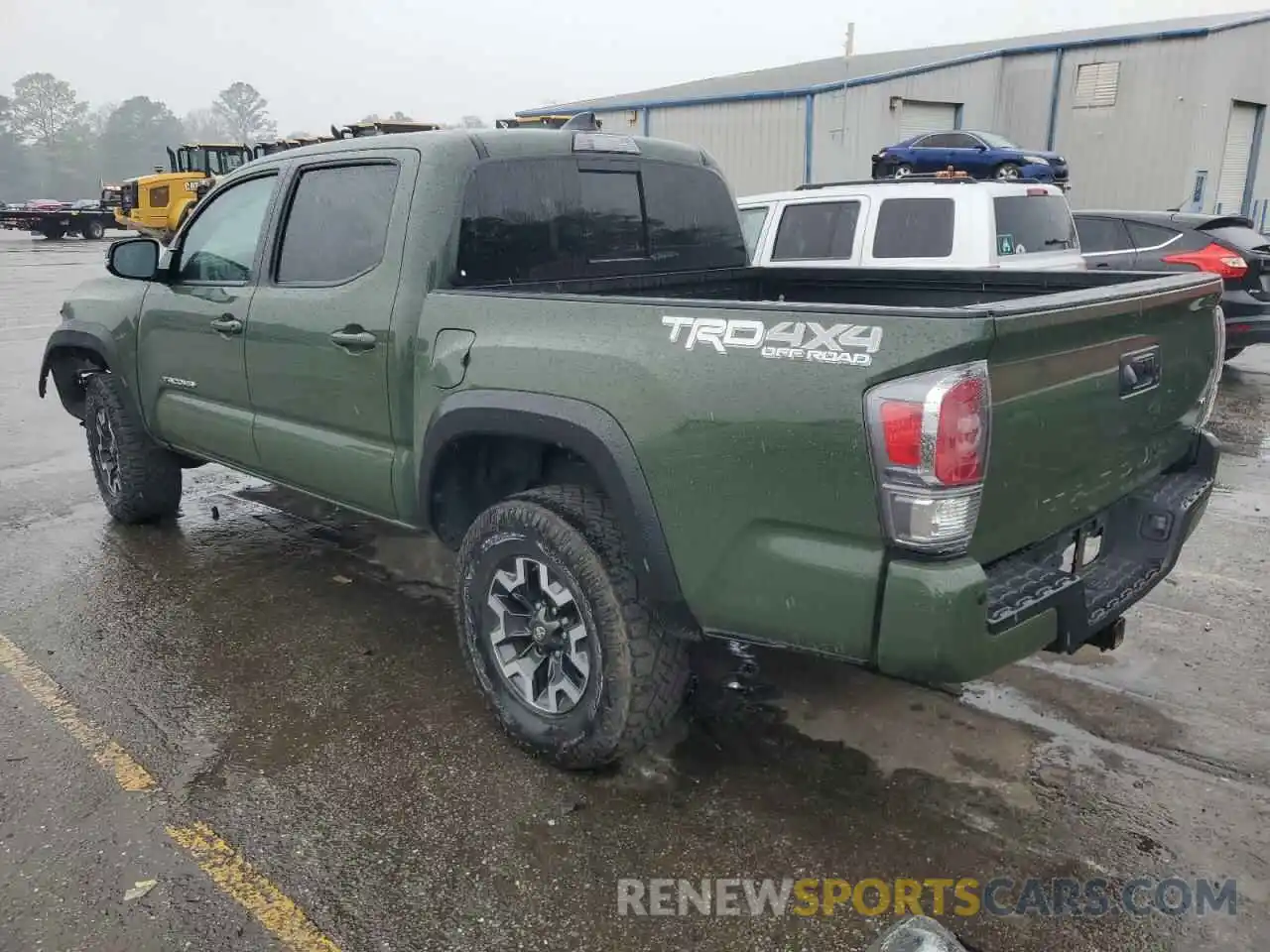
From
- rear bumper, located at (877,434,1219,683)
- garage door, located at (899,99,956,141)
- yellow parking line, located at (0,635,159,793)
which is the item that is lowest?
yellow parking line, located at (0,635,159,793)

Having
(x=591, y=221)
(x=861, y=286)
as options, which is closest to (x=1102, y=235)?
(x=861, y=286)

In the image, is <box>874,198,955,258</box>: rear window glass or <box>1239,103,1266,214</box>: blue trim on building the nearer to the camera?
<box>874,198,955,258</box>: rear window glass

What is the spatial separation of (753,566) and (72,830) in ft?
7.00

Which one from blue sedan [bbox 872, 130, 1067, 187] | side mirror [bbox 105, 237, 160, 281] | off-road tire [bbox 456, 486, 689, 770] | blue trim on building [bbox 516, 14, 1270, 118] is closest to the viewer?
off-road tire [bbox 456, 486, 689, 770]

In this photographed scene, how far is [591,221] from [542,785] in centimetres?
209

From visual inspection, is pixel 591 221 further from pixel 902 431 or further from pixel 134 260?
pixel 134 260

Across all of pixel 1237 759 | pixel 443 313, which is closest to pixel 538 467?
pixel 443 313

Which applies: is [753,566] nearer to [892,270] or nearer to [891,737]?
[891,737]

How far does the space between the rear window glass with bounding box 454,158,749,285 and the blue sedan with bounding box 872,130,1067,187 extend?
13.3 metres

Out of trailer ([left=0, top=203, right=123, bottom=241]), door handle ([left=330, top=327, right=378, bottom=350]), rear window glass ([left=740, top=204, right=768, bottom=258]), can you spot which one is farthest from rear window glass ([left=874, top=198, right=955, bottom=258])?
trailer ([left=0, top=203, right=123, bottom=241])

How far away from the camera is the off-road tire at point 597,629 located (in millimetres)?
2869

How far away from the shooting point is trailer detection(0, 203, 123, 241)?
3528 centimetres

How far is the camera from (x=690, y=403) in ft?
8.37

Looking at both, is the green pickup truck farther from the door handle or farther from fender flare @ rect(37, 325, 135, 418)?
fender flare @ rect(37, 325, 135, 418)
